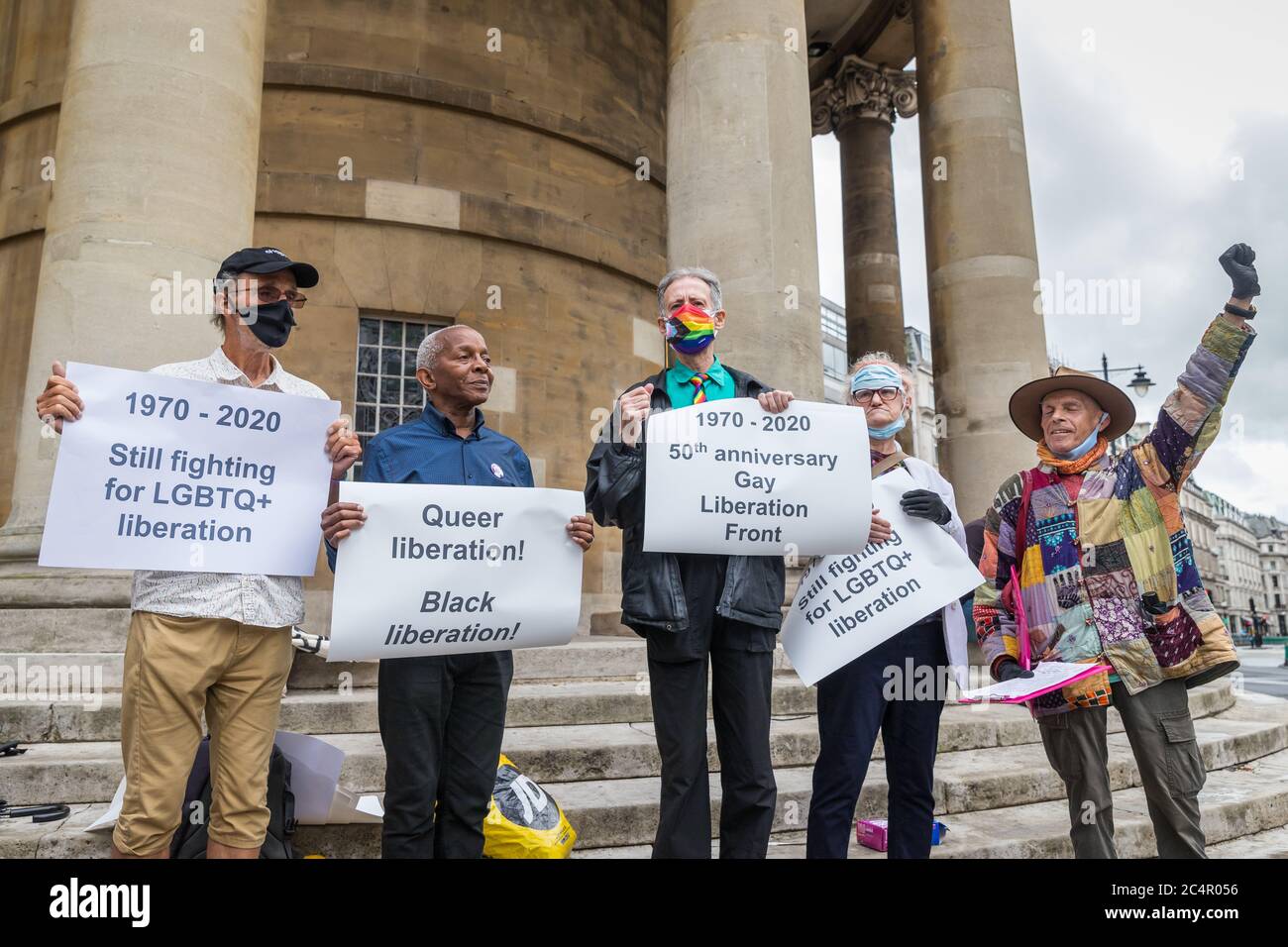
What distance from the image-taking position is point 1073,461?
379 centimetres

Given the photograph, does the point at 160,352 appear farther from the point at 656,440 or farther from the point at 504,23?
the point at 504,23

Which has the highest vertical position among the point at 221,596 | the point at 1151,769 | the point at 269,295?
the point at 269,295

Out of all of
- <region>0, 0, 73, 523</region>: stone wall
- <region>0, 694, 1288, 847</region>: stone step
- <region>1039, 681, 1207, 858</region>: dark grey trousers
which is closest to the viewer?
<region>1039, 681, 1207, 858</region>: dark grey trousers

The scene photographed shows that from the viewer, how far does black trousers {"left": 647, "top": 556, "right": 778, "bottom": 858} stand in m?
3.33

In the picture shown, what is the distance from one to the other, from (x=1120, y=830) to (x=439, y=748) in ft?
12.8

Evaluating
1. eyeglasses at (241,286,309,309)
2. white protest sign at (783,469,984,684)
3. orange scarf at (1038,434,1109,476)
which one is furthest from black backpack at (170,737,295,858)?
orange scarf at (1038,434,1109,476)

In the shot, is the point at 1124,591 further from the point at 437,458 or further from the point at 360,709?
the point at 360,709

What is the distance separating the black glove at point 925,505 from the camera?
397 centimetres

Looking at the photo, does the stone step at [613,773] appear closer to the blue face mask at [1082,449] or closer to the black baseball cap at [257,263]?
the blue face mask at [1082,449]

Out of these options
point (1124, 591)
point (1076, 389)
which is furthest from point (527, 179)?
point (1124, 591)

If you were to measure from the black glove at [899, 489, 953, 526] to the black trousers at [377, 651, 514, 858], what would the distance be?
1987 millimetres

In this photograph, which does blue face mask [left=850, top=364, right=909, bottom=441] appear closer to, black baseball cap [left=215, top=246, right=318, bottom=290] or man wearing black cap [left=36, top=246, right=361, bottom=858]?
black baseball cap [left=215, top=246, right=318, bottom=290]

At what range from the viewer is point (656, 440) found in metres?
3.65
